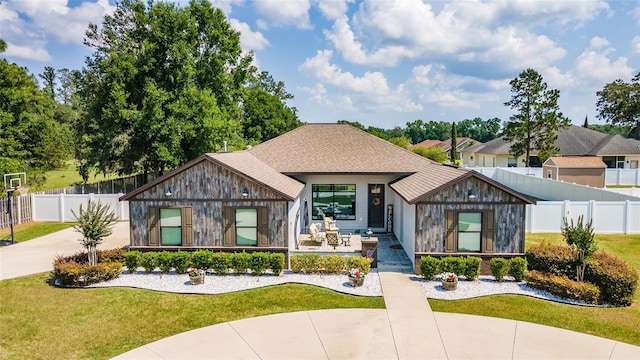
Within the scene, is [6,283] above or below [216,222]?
below

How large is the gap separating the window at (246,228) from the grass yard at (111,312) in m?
2.61

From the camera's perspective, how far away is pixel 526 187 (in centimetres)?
3253

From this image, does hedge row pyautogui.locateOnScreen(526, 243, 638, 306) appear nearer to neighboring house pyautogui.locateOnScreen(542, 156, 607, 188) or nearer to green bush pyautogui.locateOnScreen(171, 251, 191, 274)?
green bush pyautogui.locateOnScreen(171, 251, 191, 274)

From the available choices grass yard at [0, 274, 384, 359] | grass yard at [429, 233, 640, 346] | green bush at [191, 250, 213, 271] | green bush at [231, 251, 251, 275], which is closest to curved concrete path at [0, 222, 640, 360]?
grass yard at [429, 233, 640, 346]

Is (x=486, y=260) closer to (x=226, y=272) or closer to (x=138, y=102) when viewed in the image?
(x=226, y=272)

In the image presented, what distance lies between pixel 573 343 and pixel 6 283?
682 inches

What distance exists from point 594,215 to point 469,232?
9.94m

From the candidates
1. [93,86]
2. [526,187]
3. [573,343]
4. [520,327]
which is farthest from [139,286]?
[526,187]

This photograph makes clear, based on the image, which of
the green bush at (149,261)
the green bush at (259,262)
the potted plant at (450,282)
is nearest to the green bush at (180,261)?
the green bush at (149,261)

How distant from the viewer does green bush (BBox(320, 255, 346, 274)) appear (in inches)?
575

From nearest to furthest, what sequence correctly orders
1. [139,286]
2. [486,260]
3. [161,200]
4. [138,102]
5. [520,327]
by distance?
1. [520,327]
2. [139,286]
3. [486,260]
4. [161,200]
5. [138,102]

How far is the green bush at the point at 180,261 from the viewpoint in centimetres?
1462

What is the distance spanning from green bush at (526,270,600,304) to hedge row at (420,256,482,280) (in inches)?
66.4

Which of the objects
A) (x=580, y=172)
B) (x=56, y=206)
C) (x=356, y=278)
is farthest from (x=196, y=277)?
(x=580, y=172)
